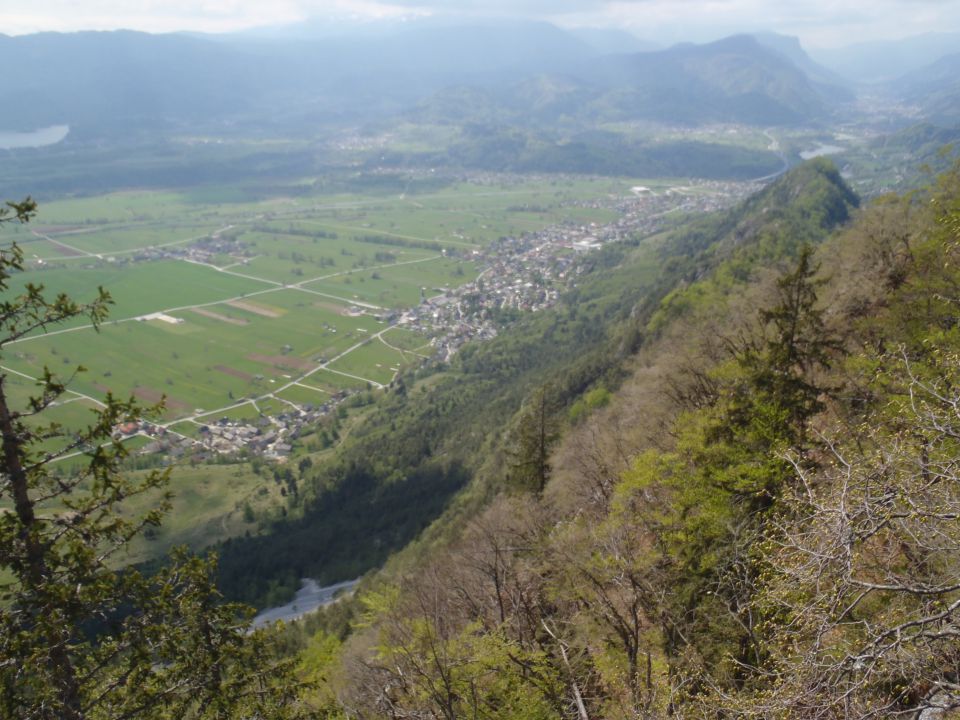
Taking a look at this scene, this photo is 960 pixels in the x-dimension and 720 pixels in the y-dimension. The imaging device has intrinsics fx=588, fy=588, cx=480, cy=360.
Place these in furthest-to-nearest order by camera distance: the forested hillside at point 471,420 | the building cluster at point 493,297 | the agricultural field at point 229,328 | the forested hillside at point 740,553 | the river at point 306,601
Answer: the building cluster at point 493,297
the agricultural field at point 229,328
the forested hillside at point 471,420
the river at point 306,601
the forested hillside at point 740,553

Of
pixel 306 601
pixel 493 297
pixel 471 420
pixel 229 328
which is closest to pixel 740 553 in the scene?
pixel 306 601

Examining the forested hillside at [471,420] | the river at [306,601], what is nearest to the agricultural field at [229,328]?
the forested hillside at [471,420]

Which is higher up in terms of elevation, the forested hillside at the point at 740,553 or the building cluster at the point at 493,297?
the forested hillside at the point at 740,553

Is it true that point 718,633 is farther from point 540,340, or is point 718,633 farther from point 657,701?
point 540,340

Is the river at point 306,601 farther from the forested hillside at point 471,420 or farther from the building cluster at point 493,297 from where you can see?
the building cluster at point 493,297

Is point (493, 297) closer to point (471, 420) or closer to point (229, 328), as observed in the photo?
point (229, 328)

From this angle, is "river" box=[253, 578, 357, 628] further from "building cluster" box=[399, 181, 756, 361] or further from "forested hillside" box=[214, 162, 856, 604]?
"building cluster" box=[399, 181, 756, 361]

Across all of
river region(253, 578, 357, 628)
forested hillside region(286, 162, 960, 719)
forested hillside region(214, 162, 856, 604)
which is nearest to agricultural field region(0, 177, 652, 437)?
forested hillside region(214, 162, 856, 604)

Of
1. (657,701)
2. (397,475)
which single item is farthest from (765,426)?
(397,475)
